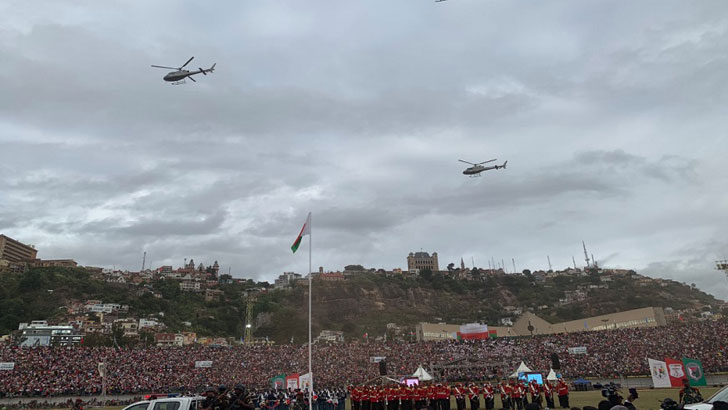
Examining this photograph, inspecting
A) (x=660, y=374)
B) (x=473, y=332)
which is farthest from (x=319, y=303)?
(x=660, y=374)

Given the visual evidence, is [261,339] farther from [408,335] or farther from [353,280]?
[353,280]

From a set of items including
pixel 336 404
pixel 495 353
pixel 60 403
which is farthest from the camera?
pixel 495 353

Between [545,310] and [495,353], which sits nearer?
[495,353]

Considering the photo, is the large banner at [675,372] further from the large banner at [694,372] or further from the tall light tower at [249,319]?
the tall light tower at [249,319]

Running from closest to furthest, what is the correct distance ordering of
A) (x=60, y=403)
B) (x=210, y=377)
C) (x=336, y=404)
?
1. (x=336, y=404)
2. (x=60, y=403)
3. (x=210, y=377)

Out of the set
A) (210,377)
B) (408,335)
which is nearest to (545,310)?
(408,335)

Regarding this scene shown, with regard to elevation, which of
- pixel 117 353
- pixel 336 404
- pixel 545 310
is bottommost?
pixel 336 404

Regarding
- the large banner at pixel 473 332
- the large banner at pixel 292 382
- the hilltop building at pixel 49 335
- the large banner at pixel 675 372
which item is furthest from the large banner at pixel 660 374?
the hilltop building at pixel 49 335

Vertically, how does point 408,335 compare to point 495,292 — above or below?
below
